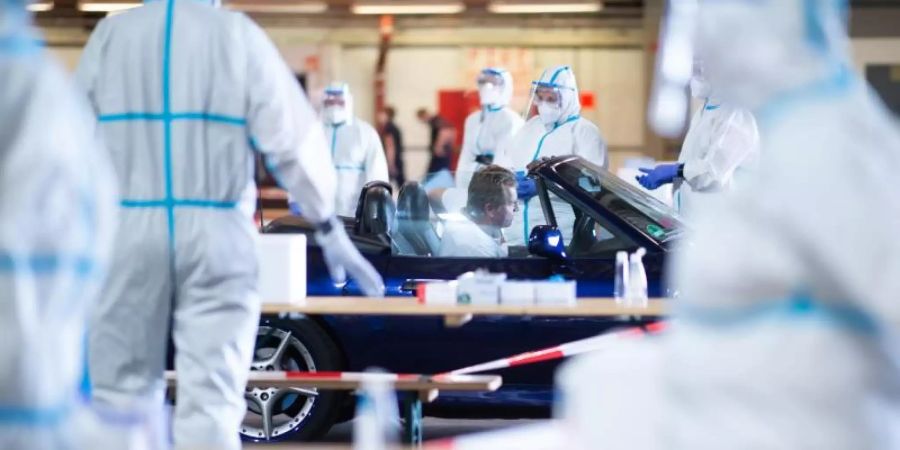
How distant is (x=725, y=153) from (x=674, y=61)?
223 inches

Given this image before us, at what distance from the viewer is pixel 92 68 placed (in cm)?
552

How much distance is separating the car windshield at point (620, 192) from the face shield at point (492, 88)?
754 cm

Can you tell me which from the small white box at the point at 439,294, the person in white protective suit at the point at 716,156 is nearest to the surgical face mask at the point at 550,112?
the person in white protective suit at the point at 716,156

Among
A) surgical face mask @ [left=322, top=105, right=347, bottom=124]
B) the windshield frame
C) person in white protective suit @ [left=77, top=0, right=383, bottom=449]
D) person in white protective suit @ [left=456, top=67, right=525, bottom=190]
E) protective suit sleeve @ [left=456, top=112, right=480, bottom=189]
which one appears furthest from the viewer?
surgical face mask @ [left=322, top=105, right=347, bottom=124]

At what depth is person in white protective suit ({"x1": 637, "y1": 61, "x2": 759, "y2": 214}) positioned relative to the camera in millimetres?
10078

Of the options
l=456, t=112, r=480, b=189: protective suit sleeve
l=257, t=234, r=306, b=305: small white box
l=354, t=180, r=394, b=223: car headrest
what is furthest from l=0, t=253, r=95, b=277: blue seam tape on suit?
l=456, t=112, r=480, b=189: protective suit sleeve

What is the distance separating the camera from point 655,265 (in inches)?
324

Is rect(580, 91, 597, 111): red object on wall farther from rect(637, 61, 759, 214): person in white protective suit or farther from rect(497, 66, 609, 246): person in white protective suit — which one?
rect(637, 61, 759, 214): person in white protective suit

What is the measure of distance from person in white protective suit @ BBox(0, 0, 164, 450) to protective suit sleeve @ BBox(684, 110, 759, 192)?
22.8 ft

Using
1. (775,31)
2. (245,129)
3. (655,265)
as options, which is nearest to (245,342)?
(245,129)

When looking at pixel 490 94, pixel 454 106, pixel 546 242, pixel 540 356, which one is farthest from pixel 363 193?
pixel 454 106

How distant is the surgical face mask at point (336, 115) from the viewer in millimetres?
15922

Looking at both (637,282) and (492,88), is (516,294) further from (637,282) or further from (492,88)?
(492,88)

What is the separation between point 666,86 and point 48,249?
2.04m
